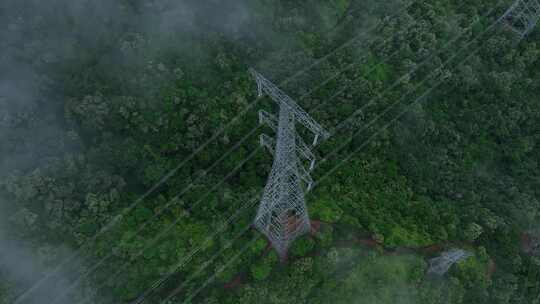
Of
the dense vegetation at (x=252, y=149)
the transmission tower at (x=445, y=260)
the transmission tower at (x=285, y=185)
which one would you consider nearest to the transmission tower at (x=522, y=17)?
the dense vegetation at (x=252, y=149)

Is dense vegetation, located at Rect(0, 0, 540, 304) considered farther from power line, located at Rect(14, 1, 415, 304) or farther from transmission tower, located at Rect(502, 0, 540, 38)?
transmission tower, located at Rect(502, 0, 540, 38)

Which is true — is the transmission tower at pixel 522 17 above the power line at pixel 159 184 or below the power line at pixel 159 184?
below

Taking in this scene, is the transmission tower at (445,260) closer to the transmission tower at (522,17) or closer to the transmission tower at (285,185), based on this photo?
the transmission tower at (285,185)

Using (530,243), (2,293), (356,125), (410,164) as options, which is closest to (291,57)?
(356,125)

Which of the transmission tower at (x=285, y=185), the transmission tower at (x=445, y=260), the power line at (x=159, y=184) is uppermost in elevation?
the power line at (x=159, y=184)

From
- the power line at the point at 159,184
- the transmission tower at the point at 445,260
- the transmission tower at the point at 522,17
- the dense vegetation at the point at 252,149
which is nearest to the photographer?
the transmission tower at the point at 445,260

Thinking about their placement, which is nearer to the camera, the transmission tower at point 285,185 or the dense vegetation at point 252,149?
the transmission tower at point 285,185

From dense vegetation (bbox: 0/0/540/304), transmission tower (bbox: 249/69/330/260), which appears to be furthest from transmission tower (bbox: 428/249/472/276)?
transmission tower (bbox: 249/69/330/260)
